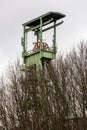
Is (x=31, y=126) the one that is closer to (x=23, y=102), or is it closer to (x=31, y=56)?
(x=23, y=102)

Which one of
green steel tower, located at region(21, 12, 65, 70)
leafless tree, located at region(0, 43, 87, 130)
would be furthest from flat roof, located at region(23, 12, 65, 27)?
leafless tree, located at region(0, 43, 87, 130)

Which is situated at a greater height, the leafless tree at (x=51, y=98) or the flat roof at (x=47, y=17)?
the flat roof at (x=47, y=17)

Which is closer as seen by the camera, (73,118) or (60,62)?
(73,118)

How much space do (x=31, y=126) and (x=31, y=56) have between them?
13.9m

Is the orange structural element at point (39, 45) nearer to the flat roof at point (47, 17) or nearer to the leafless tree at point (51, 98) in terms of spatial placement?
the flat roof at point (47, 17)

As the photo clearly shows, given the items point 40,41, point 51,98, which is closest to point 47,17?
point 40,41

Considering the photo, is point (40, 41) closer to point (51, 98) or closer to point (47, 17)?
point (47, 17)

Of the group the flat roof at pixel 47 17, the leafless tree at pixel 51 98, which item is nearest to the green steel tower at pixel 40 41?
the flat roof at pixel 47 17

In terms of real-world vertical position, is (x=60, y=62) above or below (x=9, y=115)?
above

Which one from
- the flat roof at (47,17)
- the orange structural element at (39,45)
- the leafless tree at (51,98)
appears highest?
the flat roof at (47,17)

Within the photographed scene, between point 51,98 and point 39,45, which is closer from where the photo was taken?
point 51,98

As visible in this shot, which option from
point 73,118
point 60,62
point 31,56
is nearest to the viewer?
point 73,118

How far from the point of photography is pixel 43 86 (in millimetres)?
32562

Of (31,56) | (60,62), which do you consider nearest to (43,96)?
(60,62)
